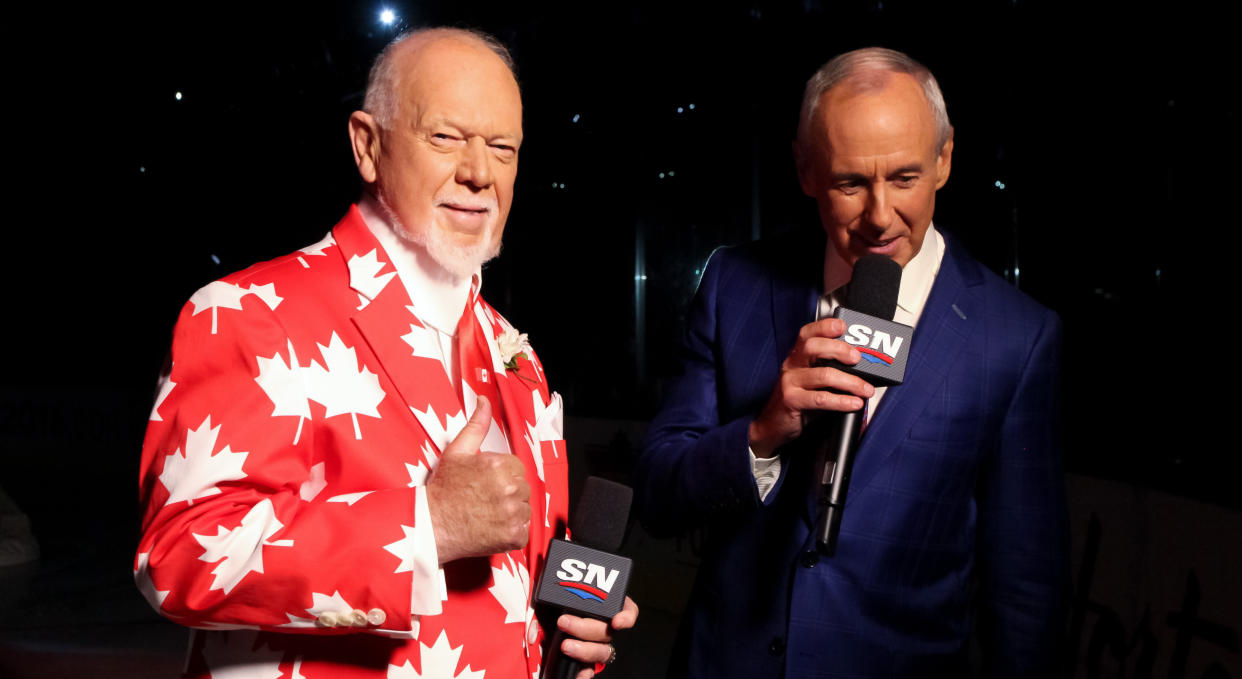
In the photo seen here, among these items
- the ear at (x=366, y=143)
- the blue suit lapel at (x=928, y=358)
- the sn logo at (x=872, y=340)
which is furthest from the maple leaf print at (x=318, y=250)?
the blue suit lapel at (x=928, y=358)

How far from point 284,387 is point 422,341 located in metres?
0.23

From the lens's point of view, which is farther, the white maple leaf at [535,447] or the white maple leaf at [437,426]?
the white maple leaf at [535,447]

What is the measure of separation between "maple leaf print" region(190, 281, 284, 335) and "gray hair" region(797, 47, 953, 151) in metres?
0.84

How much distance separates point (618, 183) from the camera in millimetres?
8648

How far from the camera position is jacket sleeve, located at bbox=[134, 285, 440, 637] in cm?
107

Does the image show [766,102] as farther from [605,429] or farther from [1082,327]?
[1082,327]

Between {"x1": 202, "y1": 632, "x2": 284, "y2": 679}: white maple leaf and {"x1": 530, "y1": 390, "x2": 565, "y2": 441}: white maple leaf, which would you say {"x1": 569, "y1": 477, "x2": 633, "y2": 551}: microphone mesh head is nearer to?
{"x1": 530, "y1": 390, "x2": 565, "y2": 441}: white maple leaf

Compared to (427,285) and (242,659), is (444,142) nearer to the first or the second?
(427,285)

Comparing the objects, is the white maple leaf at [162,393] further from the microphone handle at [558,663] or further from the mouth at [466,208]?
the microphone handle at [558,663]

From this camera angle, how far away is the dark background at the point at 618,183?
3.96 m

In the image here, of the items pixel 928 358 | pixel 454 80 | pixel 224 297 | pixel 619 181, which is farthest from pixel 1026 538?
pixel 619 181

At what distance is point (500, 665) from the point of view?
131cm

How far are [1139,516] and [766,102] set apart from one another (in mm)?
4572

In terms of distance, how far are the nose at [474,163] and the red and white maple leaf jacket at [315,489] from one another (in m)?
0.16
